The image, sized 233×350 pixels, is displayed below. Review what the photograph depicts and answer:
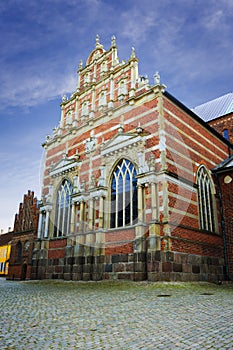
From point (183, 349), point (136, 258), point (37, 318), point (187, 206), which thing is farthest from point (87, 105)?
point (183, 349)

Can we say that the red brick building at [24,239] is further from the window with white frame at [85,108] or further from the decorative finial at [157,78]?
the decorative finial at [157,78]

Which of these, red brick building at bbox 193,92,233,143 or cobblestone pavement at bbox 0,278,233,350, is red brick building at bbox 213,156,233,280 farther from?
red brick building at bbox 193,92,233,143

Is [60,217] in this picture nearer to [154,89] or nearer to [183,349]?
[154,89]

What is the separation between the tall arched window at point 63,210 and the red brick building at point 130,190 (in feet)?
0.23

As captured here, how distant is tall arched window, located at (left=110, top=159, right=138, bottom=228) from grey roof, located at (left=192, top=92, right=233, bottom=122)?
16.9 m

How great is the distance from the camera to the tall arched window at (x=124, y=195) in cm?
1598

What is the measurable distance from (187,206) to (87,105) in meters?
11.5

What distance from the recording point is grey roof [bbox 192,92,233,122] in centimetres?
3007

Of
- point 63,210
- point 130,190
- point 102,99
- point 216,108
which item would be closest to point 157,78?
point 102,99

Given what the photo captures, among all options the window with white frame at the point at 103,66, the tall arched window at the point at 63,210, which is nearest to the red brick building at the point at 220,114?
the window with white frame at the point at 103,66

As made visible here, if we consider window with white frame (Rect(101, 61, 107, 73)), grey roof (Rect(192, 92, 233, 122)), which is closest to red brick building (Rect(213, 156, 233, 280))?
window with white frame (Rect(101, 61, 107, 73))

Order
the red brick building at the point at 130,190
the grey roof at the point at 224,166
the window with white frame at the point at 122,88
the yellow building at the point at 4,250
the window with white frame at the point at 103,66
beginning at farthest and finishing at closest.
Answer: the yellow building at the point at 4,250, the window with white frame at the point at 103,66, the window with white frame at the point at 122,88, the grey roof at the point at 224,166, the red brick building at the point at 130,190

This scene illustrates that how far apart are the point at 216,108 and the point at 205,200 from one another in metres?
17.1

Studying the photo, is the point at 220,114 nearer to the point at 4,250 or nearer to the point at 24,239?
the point at 24,239
